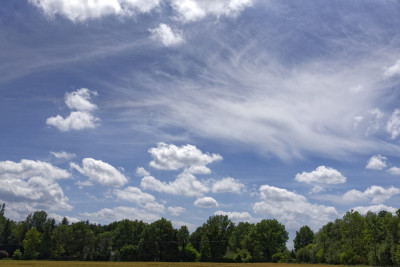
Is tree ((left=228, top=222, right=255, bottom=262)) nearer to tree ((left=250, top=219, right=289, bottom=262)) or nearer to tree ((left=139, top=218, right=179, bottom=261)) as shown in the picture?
tree ((left=250, top=219, right=289, bottom=262))

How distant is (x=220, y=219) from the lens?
5625 inches

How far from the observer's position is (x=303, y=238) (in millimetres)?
181125

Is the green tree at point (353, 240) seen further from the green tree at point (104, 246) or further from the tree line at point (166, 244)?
the green tree at point (104, 246)

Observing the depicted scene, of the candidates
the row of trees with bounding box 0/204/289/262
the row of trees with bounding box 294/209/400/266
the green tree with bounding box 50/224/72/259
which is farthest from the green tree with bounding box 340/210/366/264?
the green tree with bounding box 50/224/72/259

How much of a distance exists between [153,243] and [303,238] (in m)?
90.1

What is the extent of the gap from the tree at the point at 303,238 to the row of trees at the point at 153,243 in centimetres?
4650

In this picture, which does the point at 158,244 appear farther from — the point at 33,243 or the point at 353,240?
the point at 353,240

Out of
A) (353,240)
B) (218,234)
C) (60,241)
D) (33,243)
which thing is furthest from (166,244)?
(353,240)

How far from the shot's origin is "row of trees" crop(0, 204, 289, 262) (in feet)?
435

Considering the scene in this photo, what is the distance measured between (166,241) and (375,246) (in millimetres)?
76906

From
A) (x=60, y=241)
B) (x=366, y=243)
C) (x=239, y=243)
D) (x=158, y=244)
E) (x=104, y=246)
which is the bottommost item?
(x=104, y=246)

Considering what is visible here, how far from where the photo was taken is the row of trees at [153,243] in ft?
435

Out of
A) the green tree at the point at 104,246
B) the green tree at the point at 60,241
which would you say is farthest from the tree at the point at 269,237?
the green tree at the point at 60,241

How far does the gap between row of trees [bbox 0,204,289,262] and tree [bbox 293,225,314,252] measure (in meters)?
46.5
